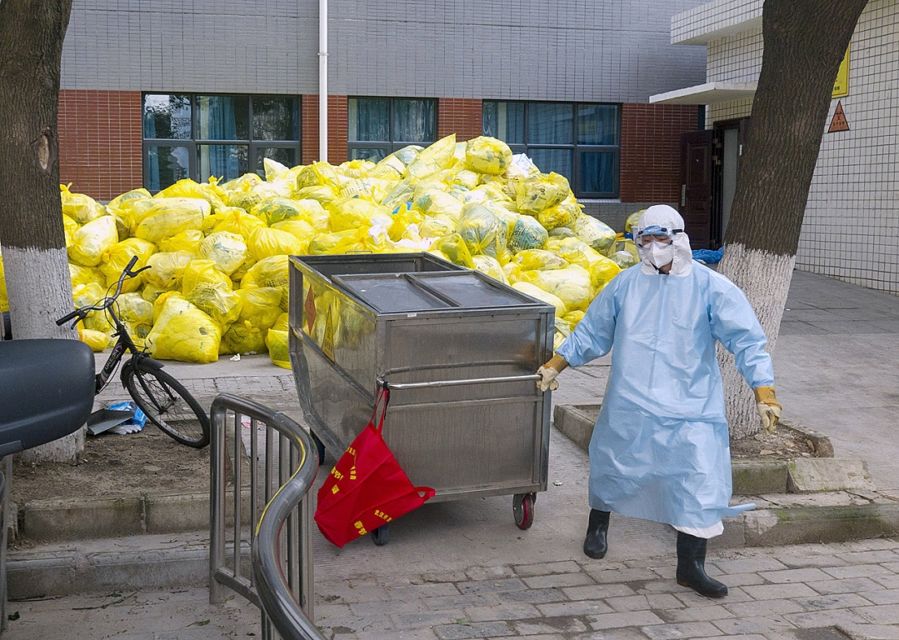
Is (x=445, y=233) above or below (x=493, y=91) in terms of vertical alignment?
below

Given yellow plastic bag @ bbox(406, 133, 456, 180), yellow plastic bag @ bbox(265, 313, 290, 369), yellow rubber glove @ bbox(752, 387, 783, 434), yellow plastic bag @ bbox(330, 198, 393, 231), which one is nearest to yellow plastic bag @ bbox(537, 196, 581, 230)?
yellow plastic bag @ bbox(406, 133, 456, 180)

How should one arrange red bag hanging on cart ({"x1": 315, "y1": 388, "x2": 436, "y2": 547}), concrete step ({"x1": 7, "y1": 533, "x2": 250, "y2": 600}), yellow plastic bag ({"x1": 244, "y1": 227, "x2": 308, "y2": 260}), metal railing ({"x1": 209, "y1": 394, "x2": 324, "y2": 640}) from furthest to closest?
yellow plastic bag ({"x1": 244, "y1": 227, "x2": 308, "y2": 260})
red bag hanging on cart ({"x1": 315, "y1": 388, "x2": 436, "y2": 547})
concrete step ({"x1": 7, "y1": 533, "x2": 250, "y2": 600})
metal railing ({"x1": 209, "y1": 394, "x2": 324, "y2": 640})

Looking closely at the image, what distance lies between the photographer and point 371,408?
4.70 meters

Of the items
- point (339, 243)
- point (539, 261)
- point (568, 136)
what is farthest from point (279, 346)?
point (568, 136)

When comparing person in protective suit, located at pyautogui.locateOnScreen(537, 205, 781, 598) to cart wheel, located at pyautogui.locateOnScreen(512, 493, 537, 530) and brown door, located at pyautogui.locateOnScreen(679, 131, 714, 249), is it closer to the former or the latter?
cart wheel, located at pyautogui.locateOnScreen(512, 493, 537, 530)

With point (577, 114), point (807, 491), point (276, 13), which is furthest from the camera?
point (577, 114)

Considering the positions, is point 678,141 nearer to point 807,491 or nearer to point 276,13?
point 276,13

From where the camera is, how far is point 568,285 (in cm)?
1001

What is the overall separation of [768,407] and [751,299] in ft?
5.23

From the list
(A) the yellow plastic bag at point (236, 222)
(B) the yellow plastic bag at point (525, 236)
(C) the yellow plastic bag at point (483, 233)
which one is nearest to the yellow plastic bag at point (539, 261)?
(C) the yellow plastic bag at point (483, 233)

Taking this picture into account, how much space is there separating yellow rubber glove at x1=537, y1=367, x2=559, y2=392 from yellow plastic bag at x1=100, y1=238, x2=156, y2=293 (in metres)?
5.89

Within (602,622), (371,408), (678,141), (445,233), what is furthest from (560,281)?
(678,141)

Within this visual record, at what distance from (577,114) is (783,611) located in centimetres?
1482

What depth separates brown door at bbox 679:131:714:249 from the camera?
17.0m
